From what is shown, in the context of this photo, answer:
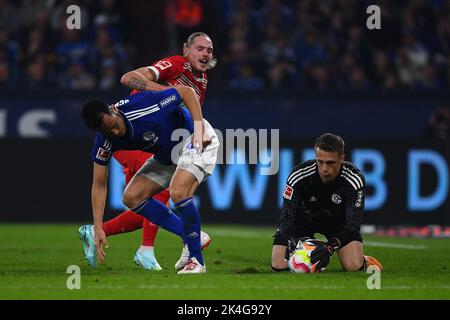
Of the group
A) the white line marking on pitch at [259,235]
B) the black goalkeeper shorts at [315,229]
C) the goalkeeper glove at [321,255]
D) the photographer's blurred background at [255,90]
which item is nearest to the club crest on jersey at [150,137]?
the black goalkeeper shorts at [315,229]

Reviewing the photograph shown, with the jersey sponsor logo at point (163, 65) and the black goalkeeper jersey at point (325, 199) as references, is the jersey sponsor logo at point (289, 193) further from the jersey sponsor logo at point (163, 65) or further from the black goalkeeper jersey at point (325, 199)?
the jersey sponsor logo at point (163, 65)

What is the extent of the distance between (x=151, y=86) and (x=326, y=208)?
1950 millimetres

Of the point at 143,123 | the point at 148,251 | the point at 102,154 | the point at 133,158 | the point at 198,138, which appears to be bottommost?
the point at 148,251

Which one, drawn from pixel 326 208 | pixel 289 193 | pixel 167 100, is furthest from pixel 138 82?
pixel 326 208

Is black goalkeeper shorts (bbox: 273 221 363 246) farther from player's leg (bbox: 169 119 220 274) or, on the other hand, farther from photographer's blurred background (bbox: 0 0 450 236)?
photographer's blurred background (bbox: 0 0 450 236)

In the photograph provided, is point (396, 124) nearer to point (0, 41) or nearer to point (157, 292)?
point (0, 41)

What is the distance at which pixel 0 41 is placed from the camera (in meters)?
Result: 18.6

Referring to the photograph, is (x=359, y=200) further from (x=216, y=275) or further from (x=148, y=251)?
(x=148, y=251)

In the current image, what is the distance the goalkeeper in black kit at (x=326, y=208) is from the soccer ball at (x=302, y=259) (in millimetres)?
45

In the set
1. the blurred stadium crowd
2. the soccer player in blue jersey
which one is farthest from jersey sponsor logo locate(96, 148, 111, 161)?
the blurred stadium crowd

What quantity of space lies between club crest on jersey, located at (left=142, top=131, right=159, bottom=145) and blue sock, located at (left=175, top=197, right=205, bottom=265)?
636mm

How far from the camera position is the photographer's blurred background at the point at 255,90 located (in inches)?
679

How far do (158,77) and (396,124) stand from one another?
8310 mm

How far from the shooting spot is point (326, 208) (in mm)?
10180
